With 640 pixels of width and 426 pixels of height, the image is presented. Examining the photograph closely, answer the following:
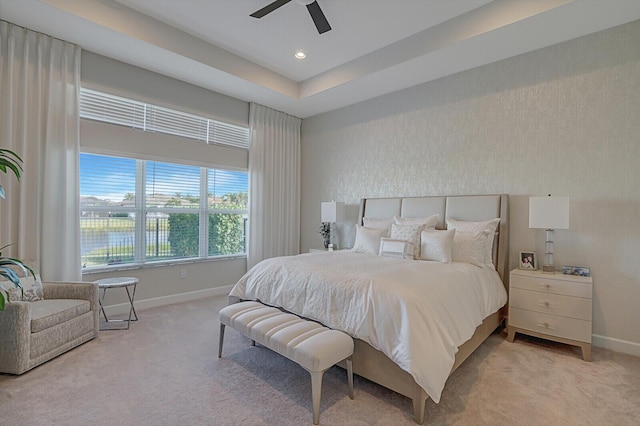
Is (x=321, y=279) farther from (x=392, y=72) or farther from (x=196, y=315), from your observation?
(x=392, y=72)

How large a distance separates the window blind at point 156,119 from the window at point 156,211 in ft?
1.52

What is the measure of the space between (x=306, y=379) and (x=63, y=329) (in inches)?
87.1

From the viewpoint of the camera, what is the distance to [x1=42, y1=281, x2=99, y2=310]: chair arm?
9.68 feet

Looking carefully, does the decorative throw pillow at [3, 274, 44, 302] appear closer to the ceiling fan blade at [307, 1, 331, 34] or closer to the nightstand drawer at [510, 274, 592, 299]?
the ceiling fan blade at [307, 1, 331, 34]

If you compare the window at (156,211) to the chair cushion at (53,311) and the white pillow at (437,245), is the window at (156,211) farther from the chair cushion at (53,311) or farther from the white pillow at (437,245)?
the white pillow at (437,245)

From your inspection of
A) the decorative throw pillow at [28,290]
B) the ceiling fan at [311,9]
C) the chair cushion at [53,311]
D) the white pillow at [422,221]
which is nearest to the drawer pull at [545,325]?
the white pillow at [422,221]

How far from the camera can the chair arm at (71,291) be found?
2.95m

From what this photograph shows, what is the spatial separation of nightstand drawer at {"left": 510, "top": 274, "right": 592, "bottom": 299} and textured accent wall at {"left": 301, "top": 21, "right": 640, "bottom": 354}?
19.5 inches

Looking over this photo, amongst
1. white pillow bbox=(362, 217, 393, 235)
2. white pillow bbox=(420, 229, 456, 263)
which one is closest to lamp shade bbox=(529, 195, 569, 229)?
white pillow bbox=(420, 229, 456, 263)

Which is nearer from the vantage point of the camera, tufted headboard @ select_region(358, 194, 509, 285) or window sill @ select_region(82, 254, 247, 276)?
tufted headboard @ select_region(358, 194, 509, 285)

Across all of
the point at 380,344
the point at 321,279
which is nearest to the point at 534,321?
the point at 380,344

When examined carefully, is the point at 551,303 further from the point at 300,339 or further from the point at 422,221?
the point at 300,339

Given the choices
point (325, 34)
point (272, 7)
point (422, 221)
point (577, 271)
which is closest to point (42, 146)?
point (272, 7)

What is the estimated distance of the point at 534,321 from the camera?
2961mm
